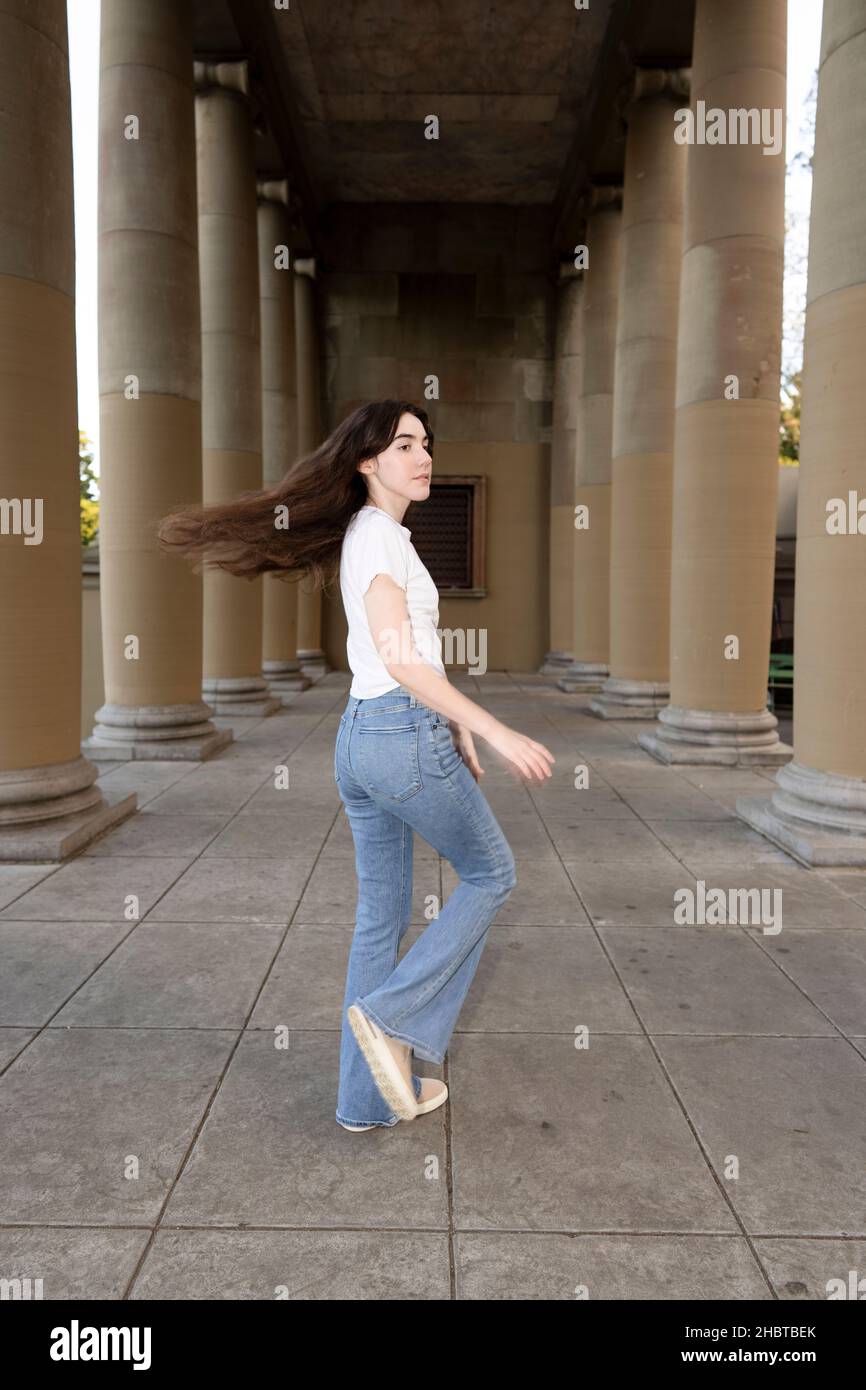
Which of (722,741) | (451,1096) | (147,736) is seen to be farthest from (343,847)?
(722,741)

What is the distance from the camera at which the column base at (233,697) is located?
1553 centimetres

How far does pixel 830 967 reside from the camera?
524 cm

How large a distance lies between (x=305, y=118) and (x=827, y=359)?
16642mm

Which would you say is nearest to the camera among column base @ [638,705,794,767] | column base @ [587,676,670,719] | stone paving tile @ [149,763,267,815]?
stone paving tile @ [149,763,267,815]

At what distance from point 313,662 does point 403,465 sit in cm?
2091

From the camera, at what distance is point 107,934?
5.67 meters

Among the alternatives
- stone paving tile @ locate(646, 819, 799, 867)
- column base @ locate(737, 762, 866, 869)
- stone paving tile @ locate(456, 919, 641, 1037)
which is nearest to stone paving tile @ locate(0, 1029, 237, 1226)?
stone paving tile @ locate(456, 919, 641, 1037)

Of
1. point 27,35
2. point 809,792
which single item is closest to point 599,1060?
point 809,792

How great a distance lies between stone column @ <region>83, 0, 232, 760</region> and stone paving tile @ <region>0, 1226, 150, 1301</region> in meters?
8.73

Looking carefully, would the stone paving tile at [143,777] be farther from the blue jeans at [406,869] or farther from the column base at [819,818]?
the blue jeans at [406,869]

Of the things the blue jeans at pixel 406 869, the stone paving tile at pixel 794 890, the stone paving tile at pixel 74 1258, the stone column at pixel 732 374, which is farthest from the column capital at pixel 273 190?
the stone paving tile at pixel 74 1258

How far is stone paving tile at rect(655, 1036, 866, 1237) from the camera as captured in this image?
3.14 meters

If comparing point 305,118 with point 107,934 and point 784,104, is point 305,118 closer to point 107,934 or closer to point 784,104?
point 784,104
